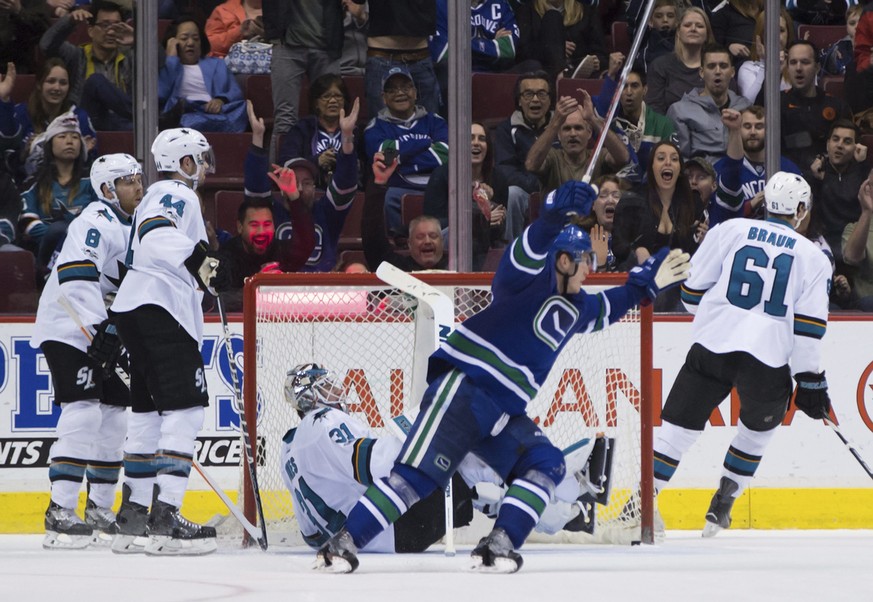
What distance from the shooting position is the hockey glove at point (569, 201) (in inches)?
142

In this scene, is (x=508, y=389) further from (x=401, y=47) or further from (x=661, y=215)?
(x=401, y=47)

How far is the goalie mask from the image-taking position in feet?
14.9

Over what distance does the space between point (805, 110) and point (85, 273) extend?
3.20 meters

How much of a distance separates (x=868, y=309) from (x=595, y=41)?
5.41 feet

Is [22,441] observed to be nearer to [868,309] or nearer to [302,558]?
[302,558]

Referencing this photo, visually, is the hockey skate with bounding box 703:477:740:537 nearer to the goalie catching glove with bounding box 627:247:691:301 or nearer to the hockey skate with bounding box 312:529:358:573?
the goalie catching glove with bounding box 627:247:691:301

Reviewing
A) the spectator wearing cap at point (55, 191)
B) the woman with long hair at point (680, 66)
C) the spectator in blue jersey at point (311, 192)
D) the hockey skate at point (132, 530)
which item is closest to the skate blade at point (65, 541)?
the hockey skate at point (132, 530)

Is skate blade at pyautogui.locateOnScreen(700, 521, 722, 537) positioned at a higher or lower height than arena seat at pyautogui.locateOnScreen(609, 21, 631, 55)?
lower

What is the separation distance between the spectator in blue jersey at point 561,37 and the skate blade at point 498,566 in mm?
3179

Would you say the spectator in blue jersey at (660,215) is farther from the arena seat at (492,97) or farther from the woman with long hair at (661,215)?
the arena seat at (492,97)

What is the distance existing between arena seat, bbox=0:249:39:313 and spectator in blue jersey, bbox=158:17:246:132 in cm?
82

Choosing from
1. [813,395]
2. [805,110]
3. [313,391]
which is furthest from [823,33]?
[313,391]

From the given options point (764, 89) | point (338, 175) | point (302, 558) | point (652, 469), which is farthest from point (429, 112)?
point (302, 558)

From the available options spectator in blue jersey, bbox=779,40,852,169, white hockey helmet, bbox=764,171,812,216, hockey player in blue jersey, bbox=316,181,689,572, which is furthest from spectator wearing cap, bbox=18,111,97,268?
spectator in blue jersey, bbox=779,40,852,169
